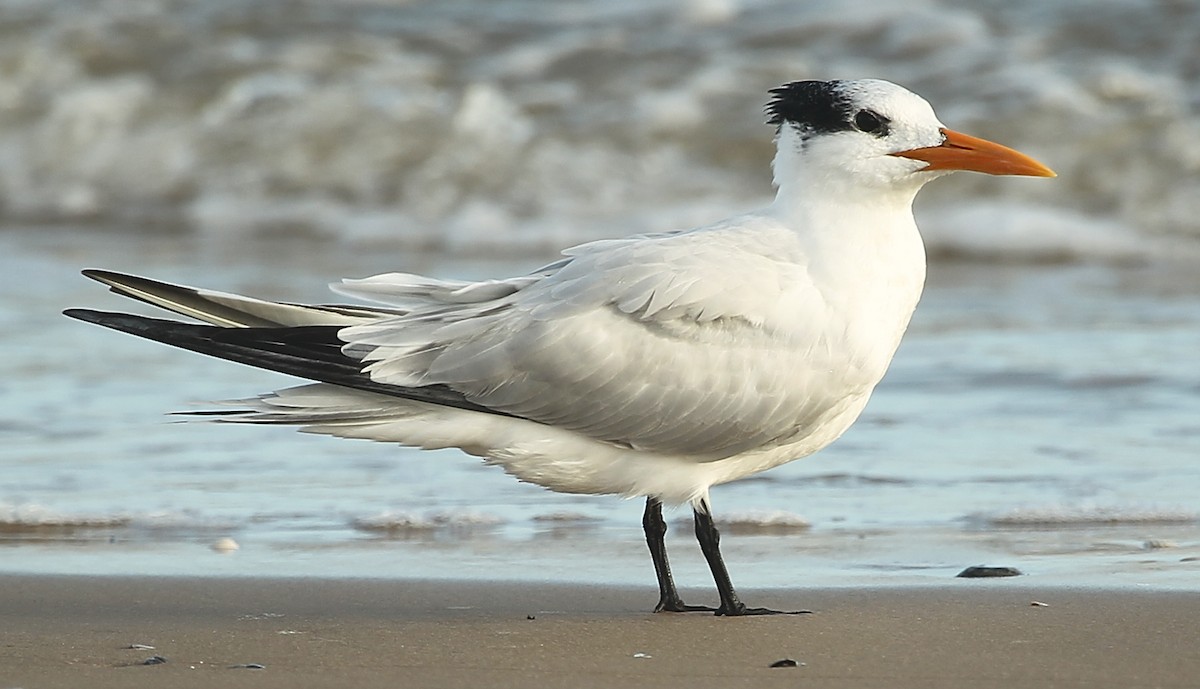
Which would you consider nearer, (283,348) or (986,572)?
(283,348)

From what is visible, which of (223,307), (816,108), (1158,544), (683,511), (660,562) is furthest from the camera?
(683,511)

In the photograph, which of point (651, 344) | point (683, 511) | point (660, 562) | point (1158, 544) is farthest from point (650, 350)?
point (1158, 544)

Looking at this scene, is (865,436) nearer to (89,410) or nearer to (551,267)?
(551,267)

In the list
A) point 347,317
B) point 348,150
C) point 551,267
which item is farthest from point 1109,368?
point 348,150

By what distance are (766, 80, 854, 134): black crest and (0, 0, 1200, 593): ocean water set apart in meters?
1.02

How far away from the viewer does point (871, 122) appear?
400cm

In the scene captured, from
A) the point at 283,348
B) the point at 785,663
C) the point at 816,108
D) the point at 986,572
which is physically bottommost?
the point at 785,663

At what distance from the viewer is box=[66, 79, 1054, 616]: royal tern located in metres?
3.80

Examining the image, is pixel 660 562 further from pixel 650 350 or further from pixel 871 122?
pixel 871 122

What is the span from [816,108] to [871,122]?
131mm

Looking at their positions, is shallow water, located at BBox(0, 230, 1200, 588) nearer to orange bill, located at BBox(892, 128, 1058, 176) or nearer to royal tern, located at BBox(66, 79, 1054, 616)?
royal tern, located at BBox(66, 79, 1054, 616)

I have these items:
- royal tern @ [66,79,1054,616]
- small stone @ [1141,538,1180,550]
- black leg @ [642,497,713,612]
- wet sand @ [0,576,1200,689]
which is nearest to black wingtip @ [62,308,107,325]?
royal tern @ [66,79,1054,616]

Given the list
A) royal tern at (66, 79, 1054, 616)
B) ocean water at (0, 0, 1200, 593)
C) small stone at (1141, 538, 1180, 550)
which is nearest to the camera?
royal tern at (66, 79, 1054, 616)

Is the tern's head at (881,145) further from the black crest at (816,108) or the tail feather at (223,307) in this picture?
the tail feather at (223,307)
